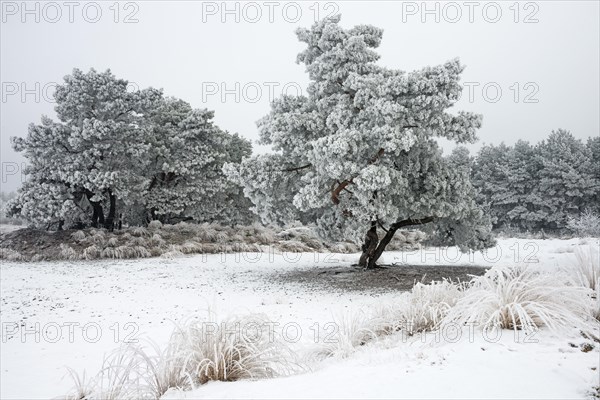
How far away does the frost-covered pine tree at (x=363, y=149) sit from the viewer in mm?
9922

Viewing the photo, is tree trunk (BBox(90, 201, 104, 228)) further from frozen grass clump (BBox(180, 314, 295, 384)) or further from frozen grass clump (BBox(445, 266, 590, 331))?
frozen grass clump (BBox(445, 266, 590, 331))

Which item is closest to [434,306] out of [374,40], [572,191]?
[374,40]

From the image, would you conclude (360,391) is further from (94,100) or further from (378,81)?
(94,100)

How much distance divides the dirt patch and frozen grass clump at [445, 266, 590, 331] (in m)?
6.03

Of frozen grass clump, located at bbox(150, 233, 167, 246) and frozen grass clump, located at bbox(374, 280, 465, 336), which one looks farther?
frozen grass clump, located at bbox(150, 233, 167, 246)

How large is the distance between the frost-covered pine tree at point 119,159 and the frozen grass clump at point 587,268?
58.2ft

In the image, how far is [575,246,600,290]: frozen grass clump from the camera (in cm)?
392

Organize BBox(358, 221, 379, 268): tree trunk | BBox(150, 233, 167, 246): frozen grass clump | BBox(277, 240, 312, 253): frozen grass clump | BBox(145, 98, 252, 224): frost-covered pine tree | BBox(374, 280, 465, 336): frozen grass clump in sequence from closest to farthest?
BBox(374, 280, 465, 336): frozen grass clump, BBox(358, 221, 379, 268): tree trunk, BBox(150, 233, 167, 246): frozen grass clump, BBox(277, 240, 312, 253): frozen grass clump, BBox(145, 98, 252, 224): frost-covered pine tree

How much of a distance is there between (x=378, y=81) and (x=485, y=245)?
5.84m

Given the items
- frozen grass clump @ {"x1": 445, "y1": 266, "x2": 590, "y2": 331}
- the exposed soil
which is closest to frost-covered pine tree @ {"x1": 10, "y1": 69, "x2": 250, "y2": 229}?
the exposed soil

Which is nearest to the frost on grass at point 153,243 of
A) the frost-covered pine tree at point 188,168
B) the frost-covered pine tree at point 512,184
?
the frost-covered pine tree at point 188,168

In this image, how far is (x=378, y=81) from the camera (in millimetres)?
10602

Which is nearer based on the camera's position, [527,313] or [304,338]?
[527,313]

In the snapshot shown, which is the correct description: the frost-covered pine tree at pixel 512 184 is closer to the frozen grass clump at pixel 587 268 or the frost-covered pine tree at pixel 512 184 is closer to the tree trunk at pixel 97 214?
the tree trunk at pixel 97 214
